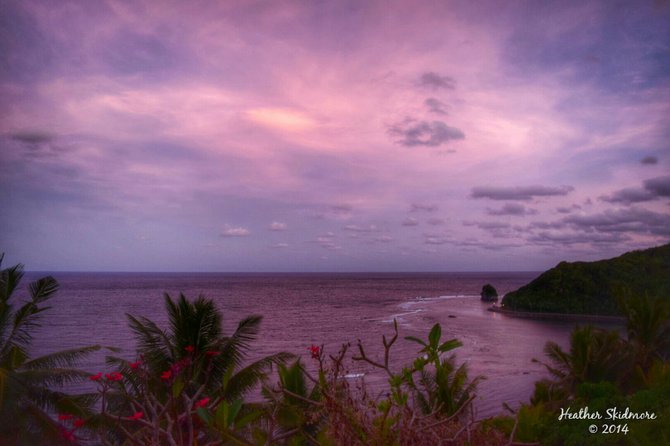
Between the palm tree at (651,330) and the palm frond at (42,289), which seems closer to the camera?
the palm frond at (42,289)

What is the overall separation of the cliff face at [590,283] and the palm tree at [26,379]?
30449mm

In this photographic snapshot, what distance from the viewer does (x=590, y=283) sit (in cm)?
4503

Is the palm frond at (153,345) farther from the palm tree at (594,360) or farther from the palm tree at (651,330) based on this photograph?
the palm tree at (651,330)

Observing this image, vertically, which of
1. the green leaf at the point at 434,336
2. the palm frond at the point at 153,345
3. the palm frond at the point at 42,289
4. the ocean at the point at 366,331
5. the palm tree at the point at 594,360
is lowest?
the ocean at the point at 366,331

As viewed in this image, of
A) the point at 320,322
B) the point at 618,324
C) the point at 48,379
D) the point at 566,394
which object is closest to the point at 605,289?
the point at 618,324

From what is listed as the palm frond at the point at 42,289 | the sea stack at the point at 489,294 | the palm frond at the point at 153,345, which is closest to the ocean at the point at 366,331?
the palm frond at the point at 153,345

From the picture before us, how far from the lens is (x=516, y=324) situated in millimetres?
43969

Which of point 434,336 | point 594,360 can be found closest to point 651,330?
point 594,360

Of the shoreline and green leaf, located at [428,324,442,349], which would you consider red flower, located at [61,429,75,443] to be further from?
the shoreline

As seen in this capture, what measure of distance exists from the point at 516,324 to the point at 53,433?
41.9 metres

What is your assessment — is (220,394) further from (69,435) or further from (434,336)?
(434,336)

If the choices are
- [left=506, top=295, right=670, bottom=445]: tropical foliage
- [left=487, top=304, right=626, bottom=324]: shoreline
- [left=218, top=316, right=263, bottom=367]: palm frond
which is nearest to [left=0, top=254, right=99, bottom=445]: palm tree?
[left=218, top=316, right=263, bottom=367]: palm frond

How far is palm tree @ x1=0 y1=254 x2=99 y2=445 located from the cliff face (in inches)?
1199

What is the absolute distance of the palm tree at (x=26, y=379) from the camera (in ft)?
23.1
